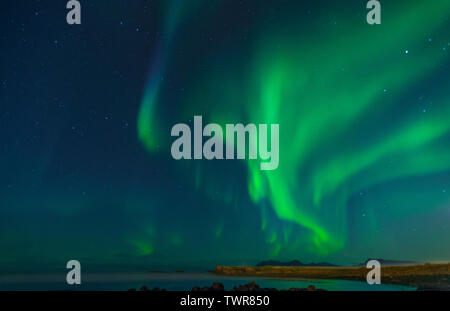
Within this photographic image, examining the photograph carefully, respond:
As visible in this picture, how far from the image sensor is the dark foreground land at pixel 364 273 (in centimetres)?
690

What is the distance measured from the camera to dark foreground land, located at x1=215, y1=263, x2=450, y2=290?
690cm

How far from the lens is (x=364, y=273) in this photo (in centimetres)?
693
